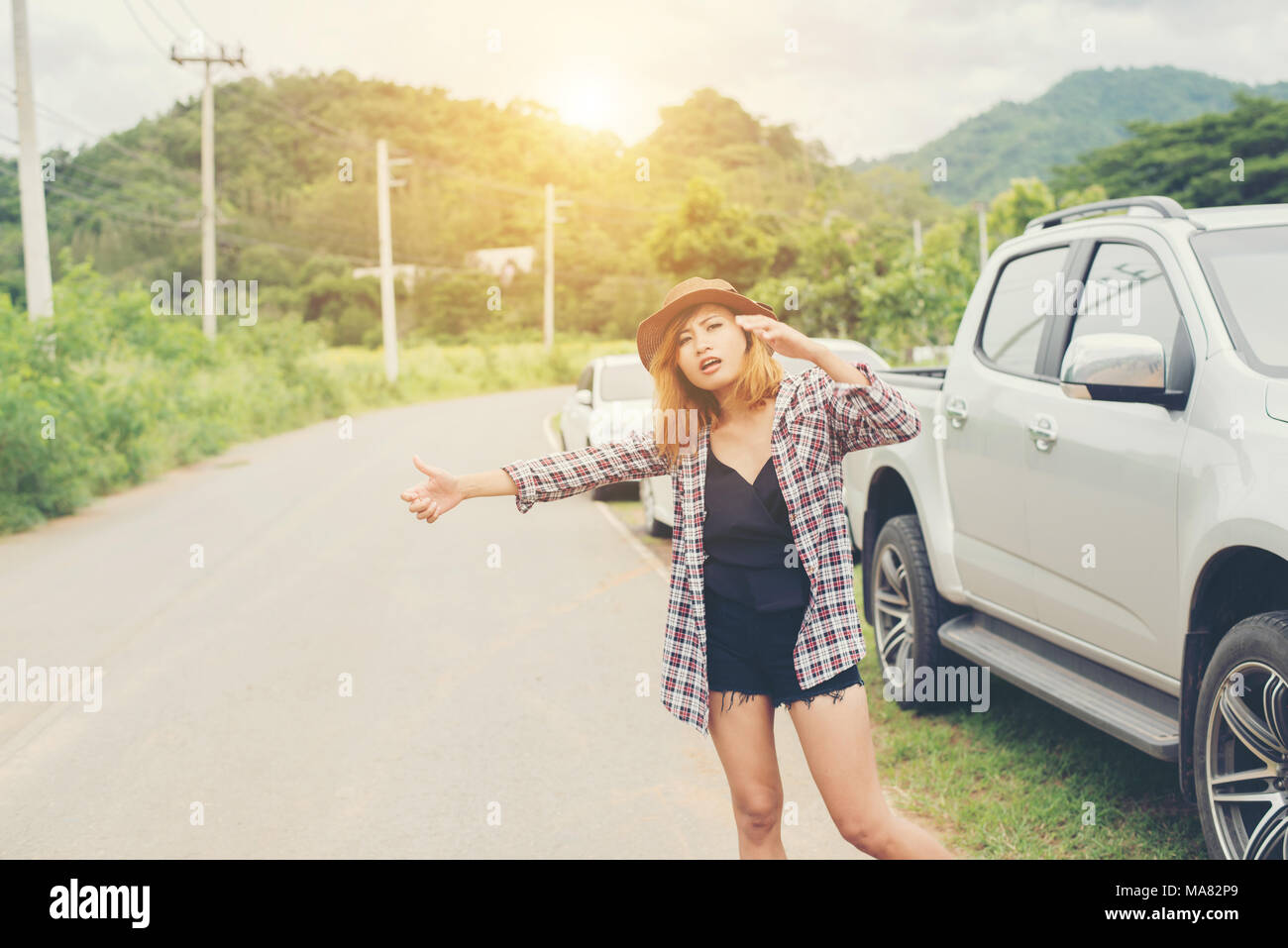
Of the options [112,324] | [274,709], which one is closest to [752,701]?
[274,709]

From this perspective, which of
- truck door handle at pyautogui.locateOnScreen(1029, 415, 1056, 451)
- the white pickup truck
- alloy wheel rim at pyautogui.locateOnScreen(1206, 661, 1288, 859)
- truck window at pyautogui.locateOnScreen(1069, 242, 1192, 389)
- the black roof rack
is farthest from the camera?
truck door handle at pyautogui.locateOnScreen(1029, 415, 1056, 451)

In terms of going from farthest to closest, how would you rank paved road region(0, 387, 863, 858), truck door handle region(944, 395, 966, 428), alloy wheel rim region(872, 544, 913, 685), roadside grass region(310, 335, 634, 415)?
roadside grass region(310, 335, 634, 415) → alloy wheel rim region(872, 544, 913, 685) → truck door handle region(944, 395, 966, 428) → paved road region(0, 387, 863, 858)

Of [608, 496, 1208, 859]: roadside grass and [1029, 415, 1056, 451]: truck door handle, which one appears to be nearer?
[608, 496, 1208, 859]: roadside grass

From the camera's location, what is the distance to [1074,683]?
4609 mm

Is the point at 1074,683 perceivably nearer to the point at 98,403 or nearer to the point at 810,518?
the point at 810,518

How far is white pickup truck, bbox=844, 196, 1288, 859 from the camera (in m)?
3.54

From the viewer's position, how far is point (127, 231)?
76.1 m

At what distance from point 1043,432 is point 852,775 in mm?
2169

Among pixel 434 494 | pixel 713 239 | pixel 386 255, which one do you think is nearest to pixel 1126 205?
pixel 434 494

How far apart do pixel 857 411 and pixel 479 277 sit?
3072 inches

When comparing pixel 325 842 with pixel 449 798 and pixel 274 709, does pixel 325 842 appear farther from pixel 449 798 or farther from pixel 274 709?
pixel 274 709

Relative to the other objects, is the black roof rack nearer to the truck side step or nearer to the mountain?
the truck side step

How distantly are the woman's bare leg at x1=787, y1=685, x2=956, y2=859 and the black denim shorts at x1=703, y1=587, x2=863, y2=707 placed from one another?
30 millimetres

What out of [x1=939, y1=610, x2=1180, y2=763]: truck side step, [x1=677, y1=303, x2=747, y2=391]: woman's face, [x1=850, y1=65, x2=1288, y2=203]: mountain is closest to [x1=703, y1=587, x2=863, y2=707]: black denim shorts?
[x1=677, y1=303, x2=747, y2=391]: woman's face
